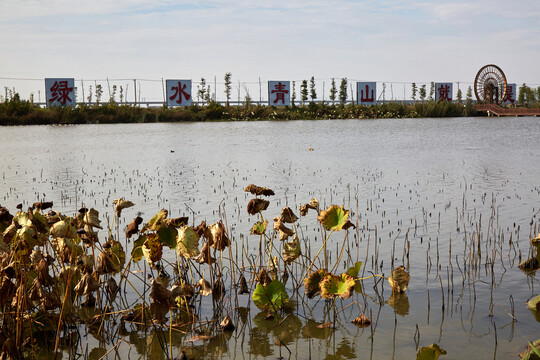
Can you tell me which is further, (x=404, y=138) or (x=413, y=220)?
(x=404, y=138)

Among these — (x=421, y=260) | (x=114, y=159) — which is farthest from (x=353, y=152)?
(x=421, y=260)

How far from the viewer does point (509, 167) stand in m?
14.1

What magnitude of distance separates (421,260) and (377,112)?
144 feet

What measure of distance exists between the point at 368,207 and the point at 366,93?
155ft

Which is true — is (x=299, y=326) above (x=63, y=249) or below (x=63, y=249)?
below

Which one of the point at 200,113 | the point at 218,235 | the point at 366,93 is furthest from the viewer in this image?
the point at 366,93

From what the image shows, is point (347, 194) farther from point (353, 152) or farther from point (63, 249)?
point (353, 152)

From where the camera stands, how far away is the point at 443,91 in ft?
192

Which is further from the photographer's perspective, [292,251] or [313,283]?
[292,251]

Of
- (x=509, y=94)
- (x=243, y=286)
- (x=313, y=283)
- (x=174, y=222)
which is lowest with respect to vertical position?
(x=243, y=286)

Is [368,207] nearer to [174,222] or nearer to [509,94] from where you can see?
[174,222]

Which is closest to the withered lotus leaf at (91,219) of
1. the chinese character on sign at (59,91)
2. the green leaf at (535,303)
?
the green leaf at (535,303)

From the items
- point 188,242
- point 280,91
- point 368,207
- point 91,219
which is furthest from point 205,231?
point 280,91

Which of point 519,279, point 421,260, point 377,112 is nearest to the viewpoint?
point 519,279
